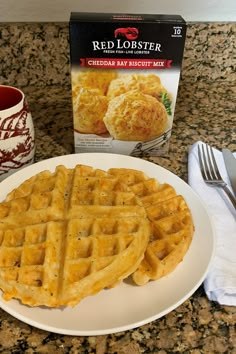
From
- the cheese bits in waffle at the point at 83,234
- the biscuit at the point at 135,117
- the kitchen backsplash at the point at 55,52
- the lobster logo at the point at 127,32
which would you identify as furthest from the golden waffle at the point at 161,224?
the kitchen backsplash at the point at 55,52

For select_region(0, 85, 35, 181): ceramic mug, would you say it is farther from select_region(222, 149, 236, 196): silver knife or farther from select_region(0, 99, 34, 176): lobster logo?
select_region(222, 149, 236, 196): silver knife

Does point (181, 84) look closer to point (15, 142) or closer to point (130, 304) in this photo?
point (15, 142)

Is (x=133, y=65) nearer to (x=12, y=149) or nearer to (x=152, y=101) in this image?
(x=152, y=101)

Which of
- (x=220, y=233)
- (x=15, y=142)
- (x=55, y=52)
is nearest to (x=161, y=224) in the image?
(x=220, y=233)

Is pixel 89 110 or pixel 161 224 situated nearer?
pixel 161 224

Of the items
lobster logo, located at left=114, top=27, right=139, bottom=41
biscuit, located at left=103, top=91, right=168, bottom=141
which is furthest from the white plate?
lobster logo, located at left=114, top=27, right=139, bottom=41

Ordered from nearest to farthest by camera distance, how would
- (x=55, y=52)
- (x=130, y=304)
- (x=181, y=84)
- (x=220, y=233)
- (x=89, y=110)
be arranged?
(x=130, y=304) < (x=220, y=233) < (x=89, y=110) < (x=55, y=52) < (x=181, y=84)
